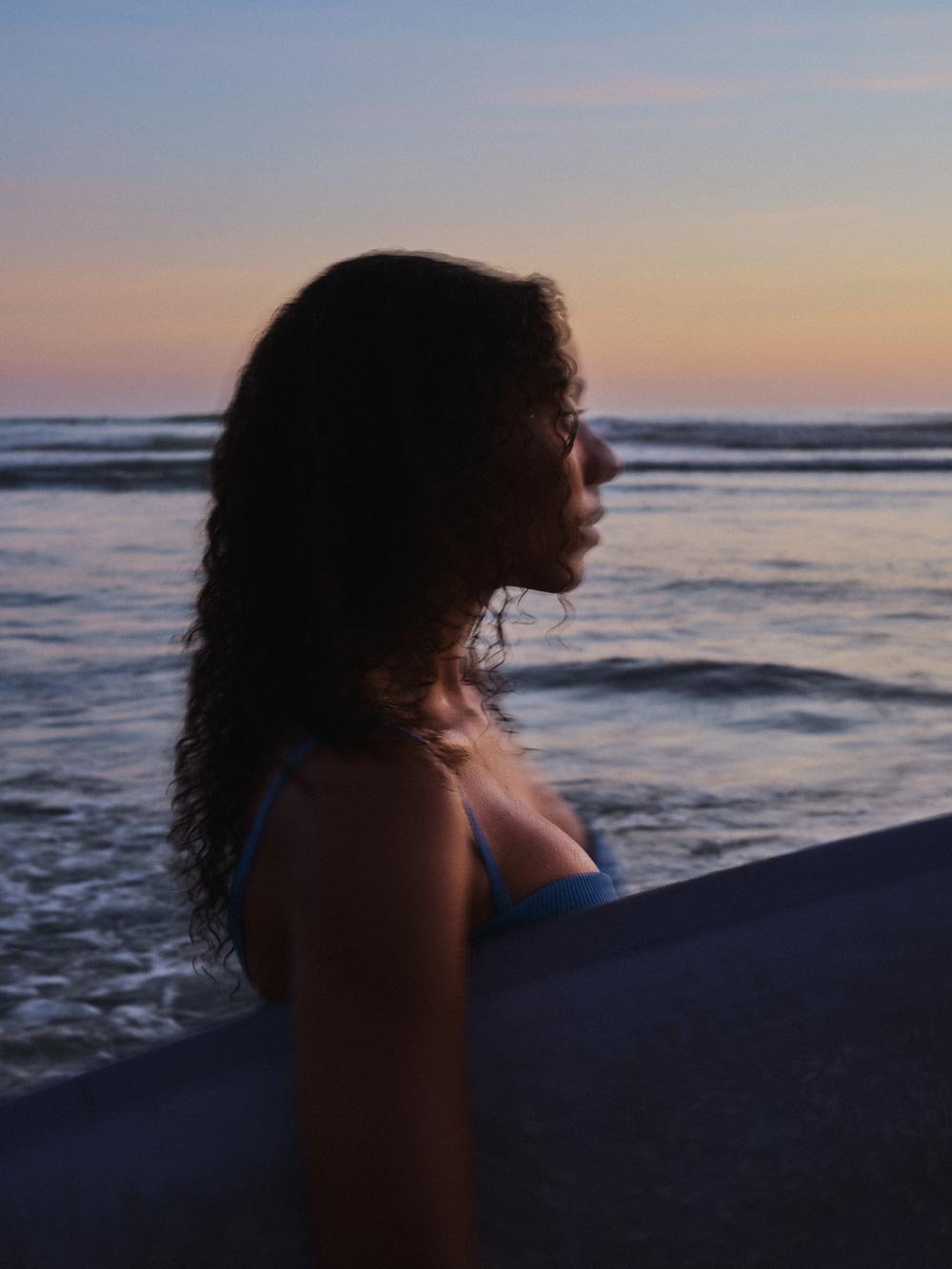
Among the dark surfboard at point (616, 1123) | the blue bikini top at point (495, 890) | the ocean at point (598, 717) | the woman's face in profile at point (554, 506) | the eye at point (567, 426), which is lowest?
the ocean at point (598, 717)

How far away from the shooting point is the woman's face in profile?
120 cm

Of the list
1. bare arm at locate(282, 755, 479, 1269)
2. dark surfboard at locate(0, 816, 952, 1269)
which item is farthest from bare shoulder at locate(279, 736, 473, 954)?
dark surfboard at locate(0, 816, 952, 1269)

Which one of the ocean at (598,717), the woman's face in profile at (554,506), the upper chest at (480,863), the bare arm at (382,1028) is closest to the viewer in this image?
the bare arm at (382,1028)

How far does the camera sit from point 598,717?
5.29 meters

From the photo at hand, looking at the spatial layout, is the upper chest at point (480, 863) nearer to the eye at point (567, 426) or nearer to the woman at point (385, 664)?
the woman at point (385, 664)

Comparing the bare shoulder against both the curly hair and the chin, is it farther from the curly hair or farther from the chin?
the chin

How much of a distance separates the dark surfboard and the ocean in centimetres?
A: 44

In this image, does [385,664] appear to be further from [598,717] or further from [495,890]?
[598,717]

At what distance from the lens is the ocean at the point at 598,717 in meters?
3.20

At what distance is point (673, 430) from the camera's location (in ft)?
74.8

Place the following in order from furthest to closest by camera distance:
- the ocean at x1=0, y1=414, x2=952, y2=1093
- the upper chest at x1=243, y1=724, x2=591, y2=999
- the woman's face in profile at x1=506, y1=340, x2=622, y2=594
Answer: the ocean at x1=0, y1=414, x2=952, y2=1093
the woman's face in profile at x1=506, y1=340, x2=622, y2=594
the upper chest at x1=243, y1=724, x2=591, y2=999

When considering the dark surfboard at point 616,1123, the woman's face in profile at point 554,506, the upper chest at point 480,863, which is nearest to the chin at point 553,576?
the woman's face in profile at point 554,506

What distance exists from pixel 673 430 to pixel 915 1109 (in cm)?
2214

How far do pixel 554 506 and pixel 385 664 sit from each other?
201 mm
